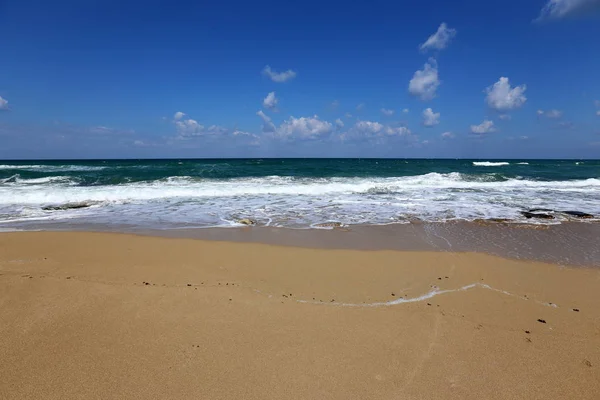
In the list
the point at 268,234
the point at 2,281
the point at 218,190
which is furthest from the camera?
the point at 218,190

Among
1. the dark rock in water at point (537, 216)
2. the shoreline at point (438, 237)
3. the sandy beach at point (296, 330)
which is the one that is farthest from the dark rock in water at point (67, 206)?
the dark rock in water at point (537, 216)

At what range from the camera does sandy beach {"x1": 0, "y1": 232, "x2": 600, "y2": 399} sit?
235 cm

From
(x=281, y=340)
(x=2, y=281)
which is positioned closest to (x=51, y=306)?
(x=2, y=281)

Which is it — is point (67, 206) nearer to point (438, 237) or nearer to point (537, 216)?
point (438, 237)

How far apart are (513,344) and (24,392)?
3896mm

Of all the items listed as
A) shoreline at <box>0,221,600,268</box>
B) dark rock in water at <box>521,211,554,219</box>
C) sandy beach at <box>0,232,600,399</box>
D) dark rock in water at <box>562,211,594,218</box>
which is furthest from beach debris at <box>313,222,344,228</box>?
dark rock in water at <box>562,211,594,218</box>

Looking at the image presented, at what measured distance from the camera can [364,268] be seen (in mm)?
5000

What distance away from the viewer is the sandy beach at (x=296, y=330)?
2.35m

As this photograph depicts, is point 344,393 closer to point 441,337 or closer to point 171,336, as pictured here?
point 441,337

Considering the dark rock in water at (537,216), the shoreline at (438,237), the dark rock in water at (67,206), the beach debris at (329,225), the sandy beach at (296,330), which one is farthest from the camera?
the dark rock in water at (67,206)

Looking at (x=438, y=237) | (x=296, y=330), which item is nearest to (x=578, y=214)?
(x=438, y=237)

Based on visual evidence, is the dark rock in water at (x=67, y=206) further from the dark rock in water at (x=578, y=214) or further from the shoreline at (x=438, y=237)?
the dark rock in water at (x=578, y=214)

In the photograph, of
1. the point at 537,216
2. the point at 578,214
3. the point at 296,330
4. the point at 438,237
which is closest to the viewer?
the point at 296,330

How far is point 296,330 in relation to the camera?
3033mm
